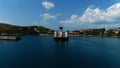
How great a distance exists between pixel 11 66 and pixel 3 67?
171 centimetres

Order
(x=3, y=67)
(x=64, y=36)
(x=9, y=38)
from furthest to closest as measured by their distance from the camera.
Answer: (x=64, y=36)
(x=9, y=38)
(x=3, y=67)

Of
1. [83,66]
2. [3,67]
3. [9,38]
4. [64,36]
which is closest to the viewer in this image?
[3,67]

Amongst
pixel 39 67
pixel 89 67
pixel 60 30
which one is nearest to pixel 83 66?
pixel 89 67

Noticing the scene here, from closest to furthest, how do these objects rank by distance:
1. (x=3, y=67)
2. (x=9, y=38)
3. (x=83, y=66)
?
(x=3, y=67), (x=83, y=66), (x=9, y=38)

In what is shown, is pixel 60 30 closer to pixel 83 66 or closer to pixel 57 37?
pixel 57 37

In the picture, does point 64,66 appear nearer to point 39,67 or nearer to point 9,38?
point 39,67

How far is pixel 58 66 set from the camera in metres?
33.7

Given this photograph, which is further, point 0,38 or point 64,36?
point 64,36

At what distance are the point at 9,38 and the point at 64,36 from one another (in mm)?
46647

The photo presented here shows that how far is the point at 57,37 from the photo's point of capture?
448ft

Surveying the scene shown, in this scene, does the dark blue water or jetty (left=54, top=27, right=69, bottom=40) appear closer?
the dark blue water

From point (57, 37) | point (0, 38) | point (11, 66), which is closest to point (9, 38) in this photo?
point (0, 38)

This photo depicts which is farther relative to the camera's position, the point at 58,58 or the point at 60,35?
the point at 60,35

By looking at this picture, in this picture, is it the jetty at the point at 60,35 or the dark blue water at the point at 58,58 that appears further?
the jetty at the point at 60,35
